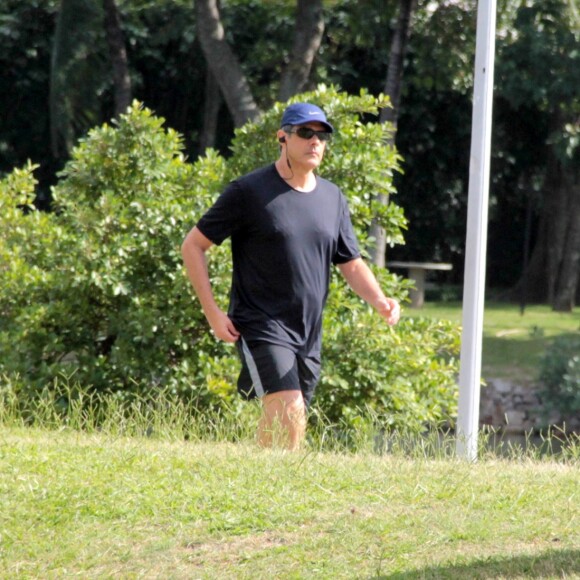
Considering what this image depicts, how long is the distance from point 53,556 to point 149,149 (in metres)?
4.32

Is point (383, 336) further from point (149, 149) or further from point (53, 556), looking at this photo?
point (53, 556)

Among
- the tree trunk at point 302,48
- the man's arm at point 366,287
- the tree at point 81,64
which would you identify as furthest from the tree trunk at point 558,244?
the man's arm at point 366,287

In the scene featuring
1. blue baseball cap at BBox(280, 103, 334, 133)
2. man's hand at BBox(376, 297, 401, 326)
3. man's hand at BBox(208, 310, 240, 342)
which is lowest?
man's hand at BBox(208, 310, 240, 342)

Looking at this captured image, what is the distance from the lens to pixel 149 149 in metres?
7.91

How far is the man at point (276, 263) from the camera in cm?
513

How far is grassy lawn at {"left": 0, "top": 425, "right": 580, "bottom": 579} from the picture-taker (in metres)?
3.95

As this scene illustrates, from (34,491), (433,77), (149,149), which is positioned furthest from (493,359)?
(34,491)

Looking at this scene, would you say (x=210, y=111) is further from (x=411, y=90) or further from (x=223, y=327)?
(x=223, y=327)

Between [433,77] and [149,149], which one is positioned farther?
[433,77]

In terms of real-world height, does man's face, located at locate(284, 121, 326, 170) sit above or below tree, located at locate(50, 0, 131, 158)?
below

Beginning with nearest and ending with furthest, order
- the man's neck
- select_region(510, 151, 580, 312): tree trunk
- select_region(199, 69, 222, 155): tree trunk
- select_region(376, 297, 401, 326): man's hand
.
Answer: the man's neck < select_region(376, 297, 401, 326): man's hand < select_region(199, 69, 222, 155): tree trunk < select_region(510, 151, 580, 312): tree trunk

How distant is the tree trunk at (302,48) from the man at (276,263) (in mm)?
8091

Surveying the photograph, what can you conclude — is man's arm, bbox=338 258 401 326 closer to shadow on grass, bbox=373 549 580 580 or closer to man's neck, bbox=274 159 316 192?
man's neck, bbox=274 159 316 192

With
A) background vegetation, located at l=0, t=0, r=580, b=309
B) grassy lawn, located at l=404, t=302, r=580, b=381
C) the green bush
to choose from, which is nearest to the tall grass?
the green bush
